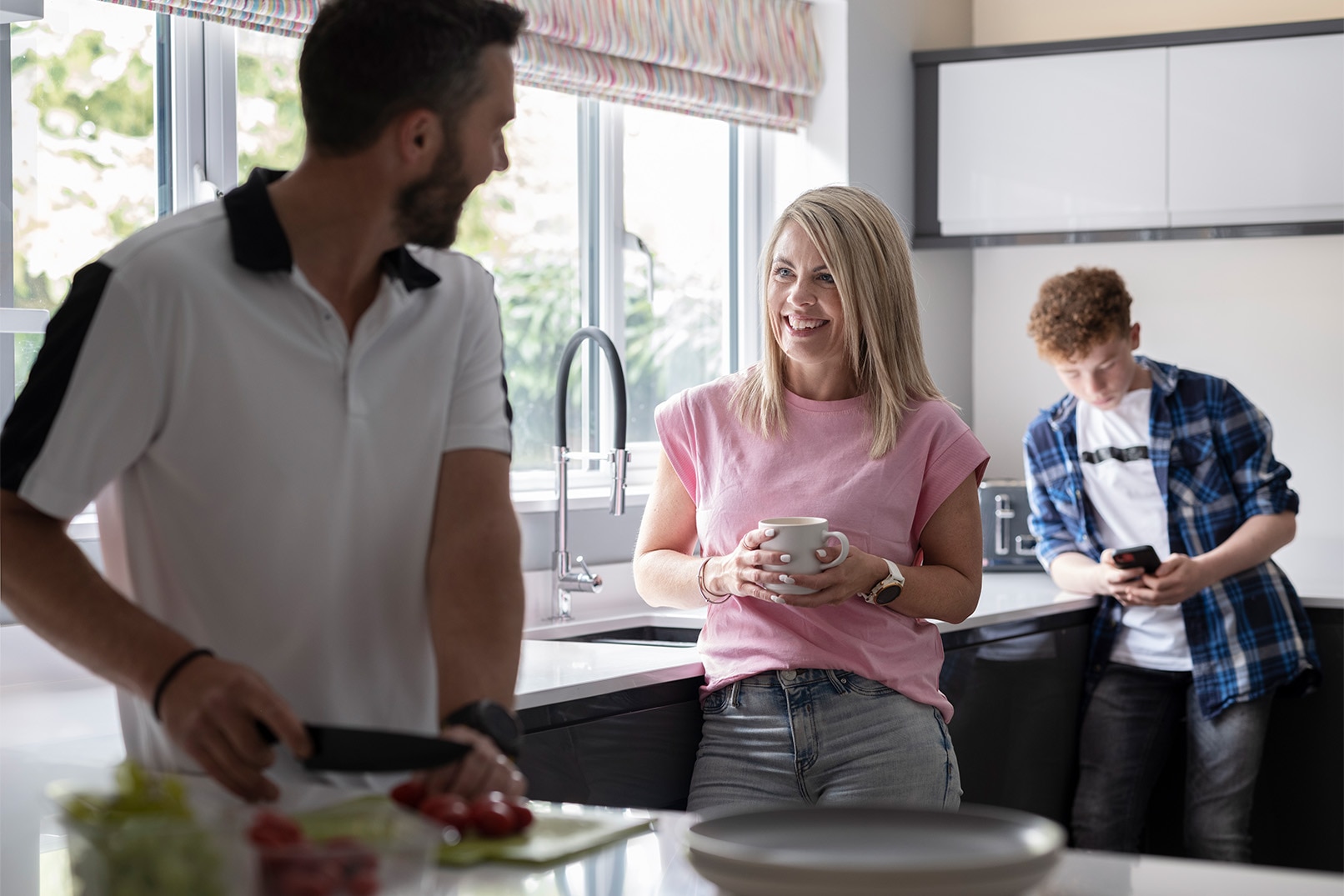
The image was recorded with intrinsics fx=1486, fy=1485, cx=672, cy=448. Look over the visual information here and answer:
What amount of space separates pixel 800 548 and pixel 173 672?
958 millimetres

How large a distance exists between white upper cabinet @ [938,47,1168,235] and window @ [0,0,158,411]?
210 centimetres

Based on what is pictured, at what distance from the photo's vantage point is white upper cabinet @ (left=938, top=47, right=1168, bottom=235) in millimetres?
3586

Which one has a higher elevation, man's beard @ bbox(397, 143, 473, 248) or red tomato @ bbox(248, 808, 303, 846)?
man's beard @ bbox(397, 143, 473, 248)

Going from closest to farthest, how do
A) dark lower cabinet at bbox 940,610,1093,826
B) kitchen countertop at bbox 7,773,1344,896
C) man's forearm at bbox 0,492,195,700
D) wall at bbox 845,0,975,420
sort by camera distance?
kitchen countertop at bbox 7,773,1344,896 < man's forearm at bbox 0,492,195,700 < dark lower cabinet at bbox 940,610,1093,826 < wall at bbox 845,0,975,420

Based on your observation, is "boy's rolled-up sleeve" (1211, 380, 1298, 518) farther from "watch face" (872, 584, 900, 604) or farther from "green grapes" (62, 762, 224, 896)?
"green grapes" (62, 762, 224, 896)

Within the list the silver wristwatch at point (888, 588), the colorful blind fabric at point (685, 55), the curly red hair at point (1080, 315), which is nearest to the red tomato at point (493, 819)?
the silver wristwatch at point (888, 588)

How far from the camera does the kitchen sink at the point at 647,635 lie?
2.76m

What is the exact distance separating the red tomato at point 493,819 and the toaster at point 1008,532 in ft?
8.65

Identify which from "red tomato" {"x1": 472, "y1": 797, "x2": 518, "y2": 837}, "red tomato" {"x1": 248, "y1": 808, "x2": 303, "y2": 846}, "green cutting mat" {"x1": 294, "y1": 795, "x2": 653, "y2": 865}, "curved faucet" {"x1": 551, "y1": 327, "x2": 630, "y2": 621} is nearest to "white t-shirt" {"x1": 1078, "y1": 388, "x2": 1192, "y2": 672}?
"curved faucet" {"x1": 551, "y1": 327, "x2": 630, "y2": 621}

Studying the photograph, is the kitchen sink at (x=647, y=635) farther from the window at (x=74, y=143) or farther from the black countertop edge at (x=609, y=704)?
the window at (x=74, y=143)

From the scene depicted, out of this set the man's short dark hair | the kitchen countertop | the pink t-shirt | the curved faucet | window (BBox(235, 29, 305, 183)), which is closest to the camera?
the kitchen countertop

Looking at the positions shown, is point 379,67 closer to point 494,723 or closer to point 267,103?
point 494,723

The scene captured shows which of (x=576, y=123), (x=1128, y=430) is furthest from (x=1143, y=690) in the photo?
(x=576, y=123)

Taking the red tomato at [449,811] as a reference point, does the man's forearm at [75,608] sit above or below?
above
